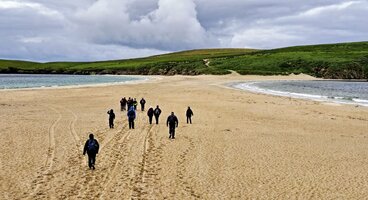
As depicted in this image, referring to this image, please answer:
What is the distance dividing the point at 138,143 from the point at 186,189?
852 cm

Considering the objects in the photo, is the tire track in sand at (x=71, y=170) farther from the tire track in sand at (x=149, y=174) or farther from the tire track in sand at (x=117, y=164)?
the tire track in sand at (x=149, y=174)

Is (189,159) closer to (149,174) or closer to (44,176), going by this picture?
(149,174)

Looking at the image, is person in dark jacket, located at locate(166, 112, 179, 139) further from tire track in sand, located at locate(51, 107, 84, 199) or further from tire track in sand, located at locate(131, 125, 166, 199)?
tire track in sand, located at locate(51, 107, 84, 199)

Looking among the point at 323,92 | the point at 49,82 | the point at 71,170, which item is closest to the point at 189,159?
the point at 71,170

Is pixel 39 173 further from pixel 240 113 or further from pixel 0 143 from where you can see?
pixel 240 113

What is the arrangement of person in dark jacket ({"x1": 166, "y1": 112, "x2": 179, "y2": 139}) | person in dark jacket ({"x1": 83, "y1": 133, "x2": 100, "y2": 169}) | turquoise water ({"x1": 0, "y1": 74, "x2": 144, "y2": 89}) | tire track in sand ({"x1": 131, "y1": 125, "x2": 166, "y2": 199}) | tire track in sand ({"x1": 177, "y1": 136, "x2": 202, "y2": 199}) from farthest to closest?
turquoise water ({"x1": 0, "y1": 74, "x2": 144, "y2": 89}) < person in dark jacket ({"x1": 166, "y1": 112, "x2": 179, "y2": 139}) < person in dark jacket ({"x1": 83, "y1": 133, "x2": 100, "y2": 169}) < tire track in sand ({"x1": 177, "y1": 136, "x2": 202, "y2": 199}) < tire track in sand ({"x1": 131, "y1": 125, "x2": 166, "y2": 199})

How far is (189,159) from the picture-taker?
1995cm

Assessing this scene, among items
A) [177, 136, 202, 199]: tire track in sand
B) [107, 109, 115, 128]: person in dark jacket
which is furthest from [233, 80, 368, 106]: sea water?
[177, 136, 202, 199]: tire track in sand

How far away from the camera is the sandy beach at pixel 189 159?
15153mm

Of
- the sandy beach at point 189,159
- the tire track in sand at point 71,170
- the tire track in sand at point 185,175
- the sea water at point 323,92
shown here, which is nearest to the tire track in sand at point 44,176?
the sandy beach at point 189,159

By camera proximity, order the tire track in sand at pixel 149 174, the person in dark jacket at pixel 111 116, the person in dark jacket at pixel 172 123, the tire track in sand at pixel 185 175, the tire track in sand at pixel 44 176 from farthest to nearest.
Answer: the person in dark jacket at pixel 111 116
the person in dark jacket at pixel 172 123
the tire track in sand at pixel 185 175
the tire track in sand at pixel 149 174
the tire track in sand at pixel 44 176

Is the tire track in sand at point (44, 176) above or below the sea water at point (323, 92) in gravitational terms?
above

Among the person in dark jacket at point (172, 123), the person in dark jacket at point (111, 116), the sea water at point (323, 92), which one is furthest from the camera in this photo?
the sea water at point (323, 92)

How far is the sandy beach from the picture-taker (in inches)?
597
